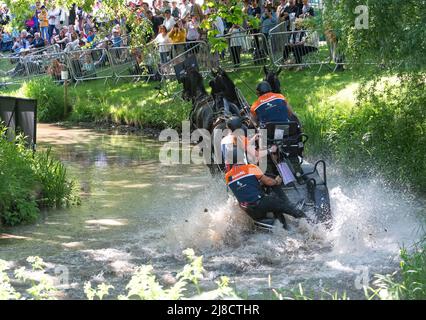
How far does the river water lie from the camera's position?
32.7ft

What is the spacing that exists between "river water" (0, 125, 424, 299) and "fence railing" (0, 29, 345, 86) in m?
5.40

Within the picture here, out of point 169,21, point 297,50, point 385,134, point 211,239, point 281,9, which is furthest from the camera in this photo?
point 169,21

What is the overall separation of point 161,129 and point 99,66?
535 centimetres

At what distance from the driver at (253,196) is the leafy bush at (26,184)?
3.98 m

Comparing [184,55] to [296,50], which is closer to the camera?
[296,50]

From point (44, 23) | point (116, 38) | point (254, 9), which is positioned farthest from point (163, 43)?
point (44, 23)

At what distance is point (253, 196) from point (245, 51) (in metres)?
12.5

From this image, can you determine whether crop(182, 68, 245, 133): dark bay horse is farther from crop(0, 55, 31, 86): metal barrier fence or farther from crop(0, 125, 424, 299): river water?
crop(0, 55, 31, 86): metal barrier fence

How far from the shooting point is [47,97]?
26.5m

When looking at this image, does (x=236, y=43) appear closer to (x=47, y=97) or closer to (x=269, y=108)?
(x=47, y=97)

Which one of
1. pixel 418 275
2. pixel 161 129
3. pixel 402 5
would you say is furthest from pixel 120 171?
pixel 418 275

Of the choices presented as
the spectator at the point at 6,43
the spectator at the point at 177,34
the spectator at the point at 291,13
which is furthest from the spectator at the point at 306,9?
the spectator at the point at 6,43

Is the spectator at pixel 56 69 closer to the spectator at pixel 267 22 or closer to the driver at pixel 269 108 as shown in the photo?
the spectator at pixel 267 22

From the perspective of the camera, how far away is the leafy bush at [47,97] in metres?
26.4
